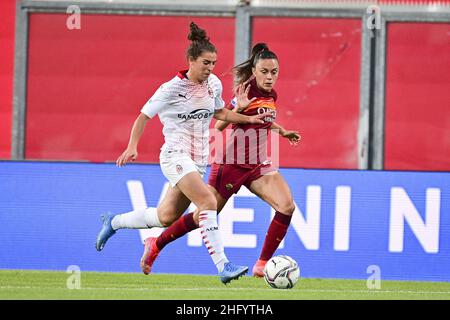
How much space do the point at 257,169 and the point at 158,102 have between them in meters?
1.09

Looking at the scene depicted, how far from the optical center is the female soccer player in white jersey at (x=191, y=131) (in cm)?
904

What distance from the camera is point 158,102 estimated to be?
30.1 ft

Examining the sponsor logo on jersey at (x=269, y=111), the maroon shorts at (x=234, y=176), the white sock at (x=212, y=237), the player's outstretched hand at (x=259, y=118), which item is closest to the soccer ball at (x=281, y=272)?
the white sock at (x=212, y=237)

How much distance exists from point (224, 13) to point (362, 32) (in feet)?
5.33

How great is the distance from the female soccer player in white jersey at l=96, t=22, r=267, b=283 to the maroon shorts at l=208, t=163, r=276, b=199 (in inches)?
14.1

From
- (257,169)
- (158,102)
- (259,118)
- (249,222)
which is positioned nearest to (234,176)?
(257,169)

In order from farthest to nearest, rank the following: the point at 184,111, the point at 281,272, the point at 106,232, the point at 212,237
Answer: the point at 106,232, the point at 184,111, the point at 281,272, the point at 212,237

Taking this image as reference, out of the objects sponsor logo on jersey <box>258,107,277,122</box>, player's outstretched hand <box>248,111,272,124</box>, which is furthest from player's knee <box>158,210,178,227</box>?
sponsor logo on jersey <box>258,107,277,122</box>

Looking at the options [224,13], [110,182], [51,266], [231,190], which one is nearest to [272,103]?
[231,190]

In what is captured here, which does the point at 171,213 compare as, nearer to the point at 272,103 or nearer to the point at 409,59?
the point at 272,103

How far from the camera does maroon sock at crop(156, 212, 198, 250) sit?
9734 millimetres

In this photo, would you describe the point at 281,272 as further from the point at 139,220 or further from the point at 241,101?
the point at 241,101

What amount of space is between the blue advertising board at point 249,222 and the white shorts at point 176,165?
1.89 m

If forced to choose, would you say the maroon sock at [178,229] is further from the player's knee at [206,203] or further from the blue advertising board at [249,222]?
the blue advertising board at [249,222]
